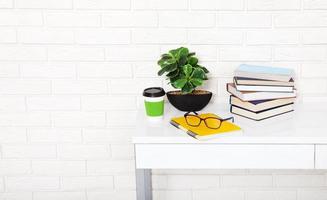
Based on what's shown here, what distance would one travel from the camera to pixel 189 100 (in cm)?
170

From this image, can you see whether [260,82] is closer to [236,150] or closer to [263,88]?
[263,88]

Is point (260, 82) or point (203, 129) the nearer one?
point (203, 129)

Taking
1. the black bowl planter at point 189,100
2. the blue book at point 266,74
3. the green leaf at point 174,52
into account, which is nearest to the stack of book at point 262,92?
the blue book at point 266,74

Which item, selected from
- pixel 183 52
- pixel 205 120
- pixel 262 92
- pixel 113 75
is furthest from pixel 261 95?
pixel 113 75

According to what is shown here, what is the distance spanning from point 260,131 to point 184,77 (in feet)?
1.20

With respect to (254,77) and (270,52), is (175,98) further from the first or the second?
(270,52)

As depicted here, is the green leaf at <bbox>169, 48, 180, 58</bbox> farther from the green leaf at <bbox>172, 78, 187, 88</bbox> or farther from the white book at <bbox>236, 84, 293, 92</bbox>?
the white book at <bbox>236, 84, 293, 92</bbox>

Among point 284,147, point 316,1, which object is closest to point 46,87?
point 284,147

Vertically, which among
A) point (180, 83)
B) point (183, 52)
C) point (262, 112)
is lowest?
point (262, 112)

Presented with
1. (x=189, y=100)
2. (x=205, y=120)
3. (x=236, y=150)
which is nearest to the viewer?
(x=236, y=150)

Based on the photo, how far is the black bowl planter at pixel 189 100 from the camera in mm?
1701

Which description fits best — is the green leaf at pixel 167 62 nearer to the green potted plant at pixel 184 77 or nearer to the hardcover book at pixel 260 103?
the green potted plant at pixel 184 77

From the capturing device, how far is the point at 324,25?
183cm

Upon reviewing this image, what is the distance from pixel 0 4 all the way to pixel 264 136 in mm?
1223
